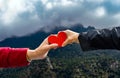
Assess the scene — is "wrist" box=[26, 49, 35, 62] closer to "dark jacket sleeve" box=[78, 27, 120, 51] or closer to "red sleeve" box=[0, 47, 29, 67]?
"red sleeve" box=[0, 47, 29, 67]

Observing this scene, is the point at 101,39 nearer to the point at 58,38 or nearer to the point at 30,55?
the point at 58,38

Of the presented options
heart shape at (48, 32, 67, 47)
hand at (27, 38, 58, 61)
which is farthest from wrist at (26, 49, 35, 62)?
heart shape at (48, 32, 67, 47)

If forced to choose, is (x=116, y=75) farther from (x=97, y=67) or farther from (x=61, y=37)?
(x=61, y=37)

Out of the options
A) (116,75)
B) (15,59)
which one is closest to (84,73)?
(116,75)

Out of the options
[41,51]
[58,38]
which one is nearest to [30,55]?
[41,51]

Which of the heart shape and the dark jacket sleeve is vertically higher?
the dark jacket sleeve

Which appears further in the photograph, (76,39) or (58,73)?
(58,73)
